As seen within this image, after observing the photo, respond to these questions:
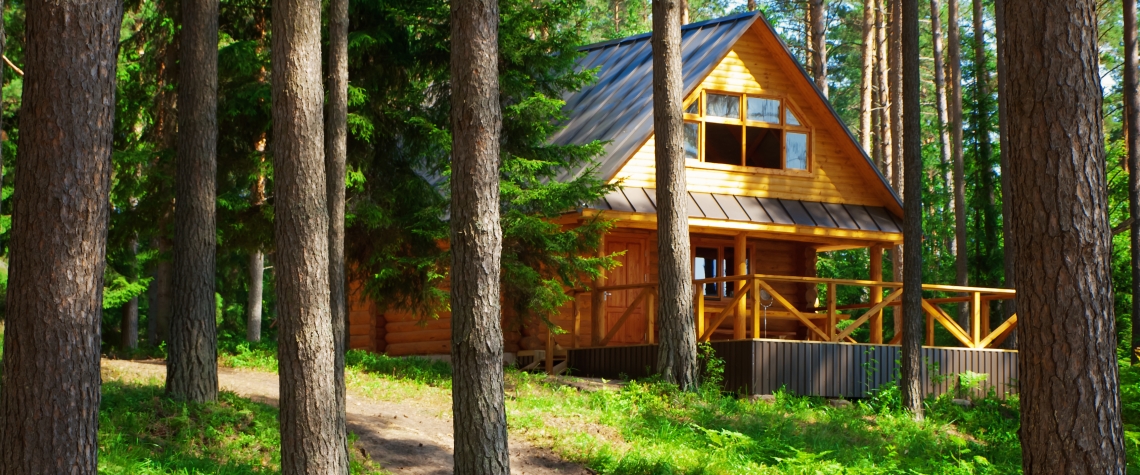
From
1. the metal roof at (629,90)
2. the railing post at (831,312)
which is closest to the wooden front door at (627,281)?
the metal roof at (629,90)

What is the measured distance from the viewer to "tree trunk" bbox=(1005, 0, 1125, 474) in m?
6.46

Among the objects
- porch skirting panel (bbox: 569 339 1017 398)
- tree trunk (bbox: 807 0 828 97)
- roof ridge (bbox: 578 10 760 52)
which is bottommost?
porch skirting panel (bbox: 569 339 1017 398)

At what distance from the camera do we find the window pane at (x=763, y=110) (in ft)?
61.5

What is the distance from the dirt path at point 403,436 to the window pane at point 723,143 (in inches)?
296

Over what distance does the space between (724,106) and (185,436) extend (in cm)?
1099

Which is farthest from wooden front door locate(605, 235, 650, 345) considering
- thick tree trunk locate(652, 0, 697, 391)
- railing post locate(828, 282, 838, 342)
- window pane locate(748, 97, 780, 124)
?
thick tree trunk locate(652, 0, 697, 391)

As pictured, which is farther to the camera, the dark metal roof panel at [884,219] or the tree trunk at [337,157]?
the dark metal roof panel at [884,219]

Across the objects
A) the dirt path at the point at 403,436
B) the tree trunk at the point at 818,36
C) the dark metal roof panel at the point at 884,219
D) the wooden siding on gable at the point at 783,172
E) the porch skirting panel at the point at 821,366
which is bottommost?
the dirt path at the point at 403,436


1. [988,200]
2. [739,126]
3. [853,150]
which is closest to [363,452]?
[739,126]

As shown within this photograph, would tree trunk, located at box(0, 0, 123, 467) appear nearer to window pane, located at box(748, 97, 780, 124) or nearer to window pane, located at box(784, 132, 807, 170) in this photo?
window pane, located at box(748, 97, 780, 124)

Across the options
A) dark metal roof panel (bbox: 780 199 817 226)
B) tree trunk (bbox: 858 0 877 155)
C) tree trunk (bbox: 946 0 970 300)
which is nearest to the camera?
dark metal roof panel (bbox: 780 199 817 226)

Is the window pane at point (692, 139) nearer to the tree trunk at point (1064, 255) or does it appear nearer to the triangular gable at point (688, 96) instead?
the triangular gable at point (688, 96)

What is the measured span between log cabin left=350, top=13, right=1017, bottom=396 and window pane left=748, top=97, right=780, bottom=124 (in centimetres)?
2

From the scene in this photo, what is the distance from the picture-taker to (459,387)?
8.73 metres
